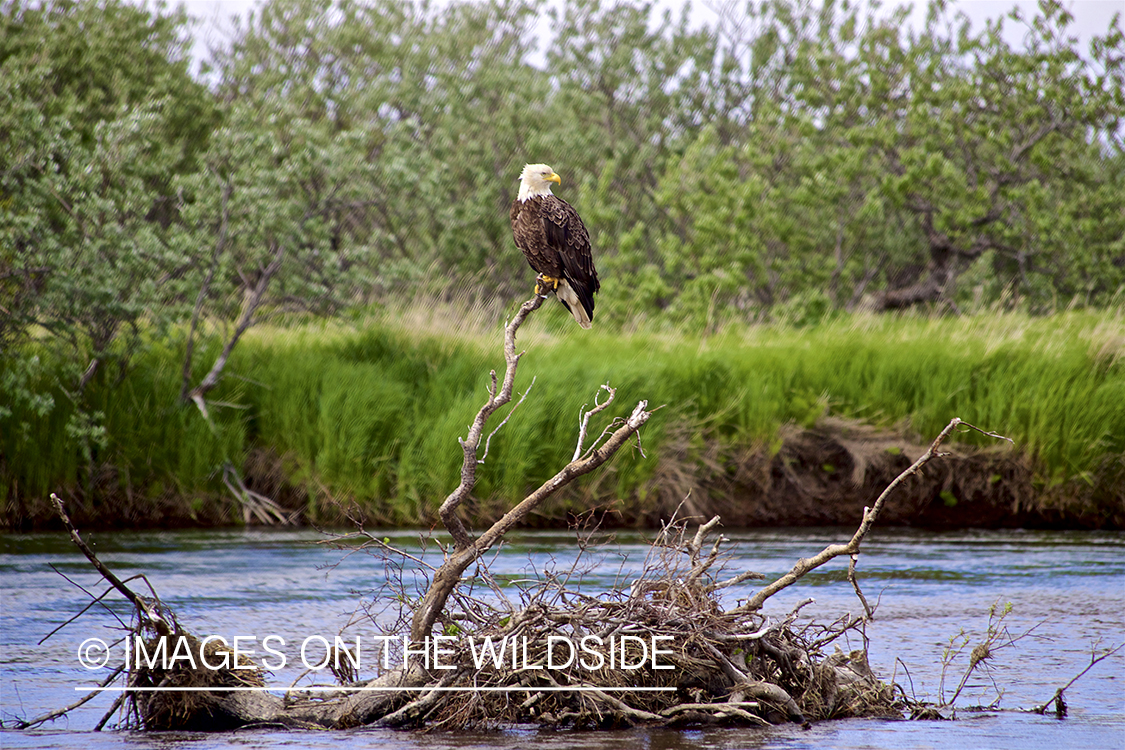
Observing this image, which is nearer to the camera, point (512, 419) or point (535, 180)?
point (535, 180)

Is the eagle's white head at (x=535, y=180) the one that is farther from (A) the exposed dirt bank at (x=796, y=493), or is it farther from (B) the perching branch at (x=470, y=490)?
(A) the exposed dirt bank at (x=796, y=493)

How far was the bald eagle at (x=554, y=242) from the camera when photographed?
678cm

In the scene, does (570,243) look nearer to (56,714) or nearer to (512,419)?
(56,714)

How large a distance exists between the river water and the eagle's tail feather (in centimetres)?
140

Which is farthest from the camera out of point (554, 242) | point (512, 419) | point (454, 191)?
point (454, 191)

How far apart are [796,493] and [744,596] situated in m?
3.81

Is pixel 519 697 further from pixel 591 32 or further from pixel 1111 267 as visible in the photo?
pixel 591 32

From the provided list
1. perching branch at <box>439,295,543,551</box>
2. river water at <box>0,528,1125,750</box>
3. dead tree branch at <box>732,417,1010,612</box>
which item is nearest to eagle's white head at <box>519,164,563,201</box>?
river water at <box>0,528,1125,750</box>

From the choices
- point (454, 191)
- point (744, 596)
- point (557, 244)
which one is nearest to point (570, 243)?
point (557, 244)

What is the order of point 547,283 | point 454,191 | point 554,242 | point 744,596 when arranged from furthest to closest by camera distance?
point 454,191 → point 744,596 → point 547,283 → point 554,242

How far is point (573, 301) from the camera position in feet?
23.2

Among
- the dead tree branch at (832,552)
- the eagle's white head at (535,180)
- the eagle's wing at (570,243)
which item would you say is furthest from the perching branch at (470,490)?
the eagle's white head at (535,180)

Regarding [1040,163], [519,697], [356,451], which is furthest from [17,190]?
[1040,163]

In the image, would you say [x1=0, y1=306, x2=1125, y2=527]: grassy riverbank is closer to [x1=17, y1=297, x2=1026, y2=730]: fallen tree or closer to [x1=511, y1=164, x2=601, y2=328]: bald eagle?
[x1=511, y1=164, x2=601, y2=328]: bald eagle
